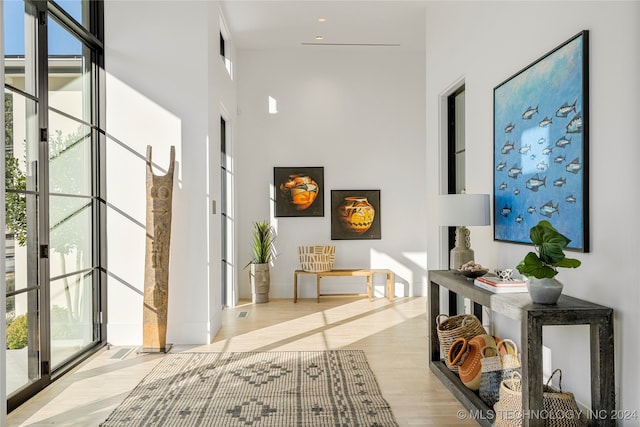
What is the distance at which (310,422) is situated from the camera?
2873 millimetres

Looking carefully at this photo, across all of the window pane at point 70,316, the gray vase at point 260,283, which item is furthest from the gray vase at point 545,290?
the gray vase at point 260,283

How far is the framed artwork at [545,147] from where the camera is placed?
8.54ft

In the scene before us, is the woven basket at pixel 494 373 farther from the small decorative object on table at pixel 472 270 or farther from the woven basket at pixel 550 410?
the small decorative object on table at pixel 472 270

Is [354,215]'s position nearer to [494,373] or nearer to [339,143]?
[339,143]

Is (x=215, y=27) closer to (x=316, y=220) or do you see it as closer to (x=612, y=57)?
(x=316, y=220)

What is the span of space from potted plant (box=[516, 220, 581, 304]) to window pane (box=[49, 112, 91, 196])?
128 inches

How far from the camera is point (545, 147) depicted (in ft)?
9.70

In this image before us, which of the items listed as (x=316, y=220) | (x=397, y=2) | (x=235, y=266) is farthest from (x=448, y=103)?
(x=235, y=266)

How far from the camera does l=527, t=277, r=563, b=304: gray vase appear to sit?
2432 millimetres

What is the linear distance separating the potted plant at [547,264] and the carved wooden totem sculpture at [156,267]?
2962 millimetres

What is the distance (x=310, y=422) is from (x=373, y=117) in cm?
527

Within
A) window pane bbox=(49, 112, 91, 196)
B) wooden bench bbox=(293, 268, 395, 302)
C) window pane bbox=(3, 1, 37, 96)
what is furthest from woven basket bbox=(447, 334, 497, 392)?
wooden bench bbox=(293, 268, 395, 302)

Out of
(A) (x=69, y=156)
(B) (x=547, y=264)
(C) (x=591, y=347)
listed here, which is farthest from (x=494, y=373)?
(A) (x=69, y=156)

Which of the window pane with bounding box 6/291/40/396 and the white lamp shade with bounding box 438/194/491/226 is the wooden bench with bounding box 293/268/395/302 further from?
the window pane with bounding box 6/291/40/396
